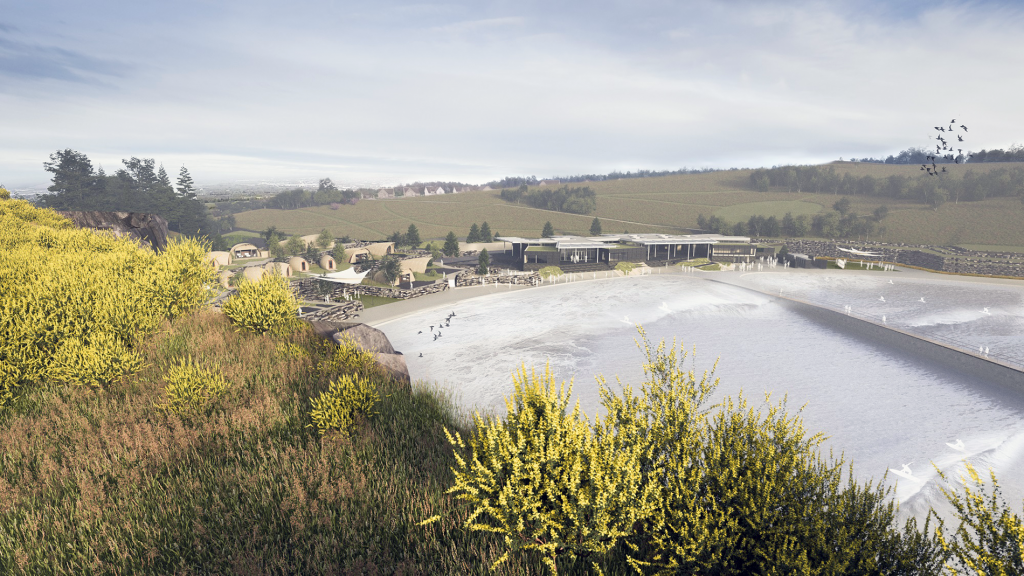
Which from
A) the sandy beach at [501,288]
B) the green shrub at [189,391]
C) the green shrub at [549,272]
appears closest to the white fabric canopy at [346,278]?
the sandy beach at [501,288]

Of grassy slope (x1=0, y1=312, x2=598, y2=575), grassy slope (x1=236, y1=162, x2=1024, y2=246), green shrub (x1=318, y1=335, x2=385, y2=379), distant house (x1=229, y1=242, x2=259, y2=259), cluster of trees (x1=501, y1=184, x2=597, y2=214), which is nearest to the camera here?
grassy slope (x1=0, y1=312, x2=598, y2=575)

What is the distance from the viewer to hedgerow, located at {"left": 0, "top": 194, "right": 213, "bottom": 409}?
1245 centimetres

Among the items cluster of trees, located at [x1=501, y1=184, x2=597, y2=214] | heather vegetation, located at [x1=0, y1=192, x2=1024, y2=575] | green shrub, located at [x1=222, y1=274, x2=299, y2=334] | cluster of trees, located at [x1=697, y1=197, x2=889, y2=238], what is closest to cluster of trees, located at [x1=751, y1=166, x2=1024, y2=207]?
cluster of trees, located at [x1=697, y1=197, x2=889, y2=238]

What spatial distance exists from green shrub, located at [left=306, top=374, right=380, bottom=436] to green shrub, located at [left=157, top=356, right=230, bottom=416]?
2.71 m

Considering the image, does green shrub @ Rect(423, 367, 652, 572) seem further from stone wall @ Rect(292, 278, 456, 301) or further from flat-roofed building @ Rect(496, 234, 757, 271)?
flat-roofed building @ Rect(496, 234, 757, 271)

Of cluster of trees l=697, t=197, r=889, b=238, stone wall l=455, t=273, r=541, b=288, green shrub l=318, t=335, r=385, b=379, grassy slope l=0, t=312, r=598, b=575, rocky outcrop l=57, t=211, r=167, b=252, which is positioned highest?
cluster of trees l=697, t=197, r=889, b=238

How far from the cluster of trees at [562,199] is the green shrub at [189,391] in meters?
142

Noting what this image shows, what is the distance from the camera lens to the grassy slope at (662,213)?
108m

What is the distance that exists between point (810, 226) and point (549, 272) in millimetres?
83053

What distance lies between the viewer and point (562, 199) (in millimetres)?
152125

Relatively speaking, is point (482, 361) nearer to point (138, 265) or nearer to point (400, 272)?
point (138, 265)

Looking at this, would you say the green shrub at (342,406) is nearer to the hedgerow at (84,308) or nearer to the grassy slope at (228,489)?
the grassy slope at (228,489)

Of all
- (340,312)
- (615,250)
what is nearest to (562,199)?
(615,250)

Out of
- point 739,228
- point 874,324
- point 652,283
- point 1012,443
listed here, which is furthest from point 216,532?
point 739,228
